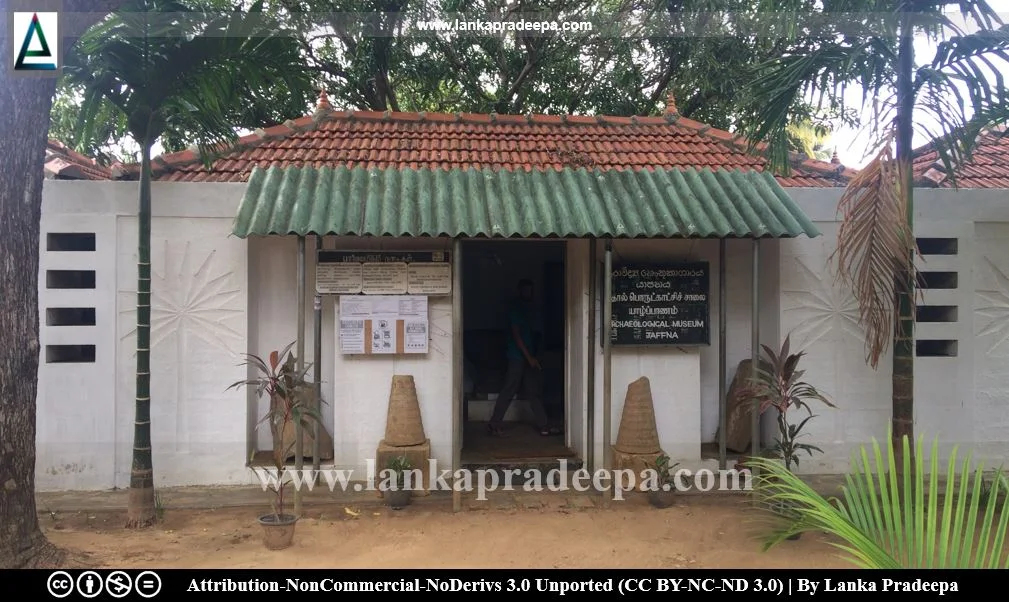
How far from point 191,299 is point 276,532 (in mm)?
2709

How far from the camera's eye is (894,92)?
5.57 meters

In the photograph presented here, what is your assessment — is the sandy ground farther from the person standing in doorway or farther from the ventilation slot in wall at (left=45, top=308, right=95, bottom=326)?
the person standing in doorway

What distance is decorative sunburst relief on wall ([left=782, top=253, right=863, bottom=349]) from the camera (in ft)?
23.2

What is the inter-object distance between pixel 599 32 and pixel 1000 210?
7449mm

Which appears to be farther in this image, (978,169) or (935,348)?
(978,169)

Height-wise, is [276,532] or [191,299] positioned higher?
[191,299]

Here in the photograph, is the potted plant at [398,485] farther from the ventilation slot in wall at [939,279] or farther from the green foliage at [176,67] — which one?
the ventilation slot in wall at [939,279]

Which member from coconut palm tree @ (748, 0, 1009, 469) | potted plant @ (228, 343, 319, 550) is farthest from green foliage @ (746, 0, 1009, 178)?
potted plant @ (228, 343, 319, 550)

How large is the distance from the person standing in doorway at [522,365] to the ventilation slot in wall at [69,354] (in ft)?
14.0

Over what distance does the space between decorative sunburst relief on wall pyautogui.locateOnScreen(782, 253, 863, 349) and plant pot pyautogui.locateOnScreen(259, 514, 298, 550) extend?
17.2 feet

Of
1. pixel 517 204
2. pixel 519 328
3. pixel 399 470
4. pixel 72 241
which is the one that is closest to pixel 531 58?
pixel 519 328

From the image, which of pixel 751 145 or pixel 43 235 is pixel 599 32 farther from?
pixel 43 235

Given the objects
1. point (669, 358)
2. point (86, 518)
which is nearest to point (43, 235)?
point (86, 518)

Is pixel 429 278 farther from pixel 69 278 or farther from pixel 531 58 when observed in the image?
pixel 531 58
